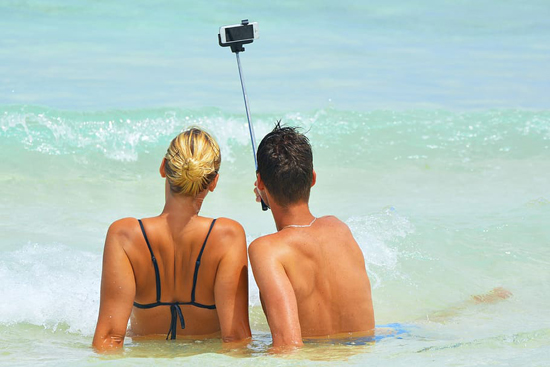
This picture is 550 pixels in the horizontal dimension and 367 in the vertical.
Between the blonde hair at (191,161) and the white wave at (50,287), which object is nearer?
the blonde hair at (191,161)

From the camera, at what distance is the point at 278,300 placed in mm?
2834

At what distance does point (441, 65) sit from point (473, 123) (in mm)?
4193

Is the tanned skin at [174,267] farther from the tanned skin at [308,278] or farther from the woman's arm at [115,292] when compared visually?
the tanned skin at [308,278]

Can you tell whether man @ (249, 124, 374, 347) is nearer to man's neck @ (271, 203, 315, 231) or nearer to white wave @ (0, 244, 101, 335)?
man's neck @ (271, 203, 315, 231)

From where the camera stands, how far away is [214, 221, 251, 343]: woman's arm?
3025 mm

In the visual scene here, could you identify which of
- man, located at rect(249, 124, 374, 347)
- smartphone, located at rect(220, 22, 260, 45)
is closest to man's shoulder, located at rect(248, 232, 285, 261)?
man, located at rect(249, 124, 374, 347)

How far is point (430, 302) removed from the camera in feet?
15.3

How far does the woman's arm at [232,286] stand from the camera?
303cm

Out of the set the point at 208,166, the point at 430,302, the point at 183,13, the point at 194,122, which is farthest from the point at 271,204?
the point at 183,13

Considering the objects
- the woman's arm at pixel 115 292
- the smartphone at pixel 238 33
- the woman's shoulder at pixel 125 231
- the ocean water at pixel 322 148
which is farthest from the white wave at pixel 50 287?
the smartphone at pixel 238 33

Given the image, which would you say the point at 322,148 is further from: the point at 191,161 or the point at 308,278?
the point at 191,161

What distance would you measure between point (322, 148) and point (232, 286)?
7.34 metres

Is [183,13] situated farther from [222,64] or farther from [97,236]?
[97,236]

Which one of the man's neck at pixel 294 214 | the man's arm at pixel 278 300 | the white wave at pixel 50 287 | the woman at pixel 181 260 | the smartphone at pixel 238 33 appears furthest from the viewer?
the white wave at pixel 50 287
